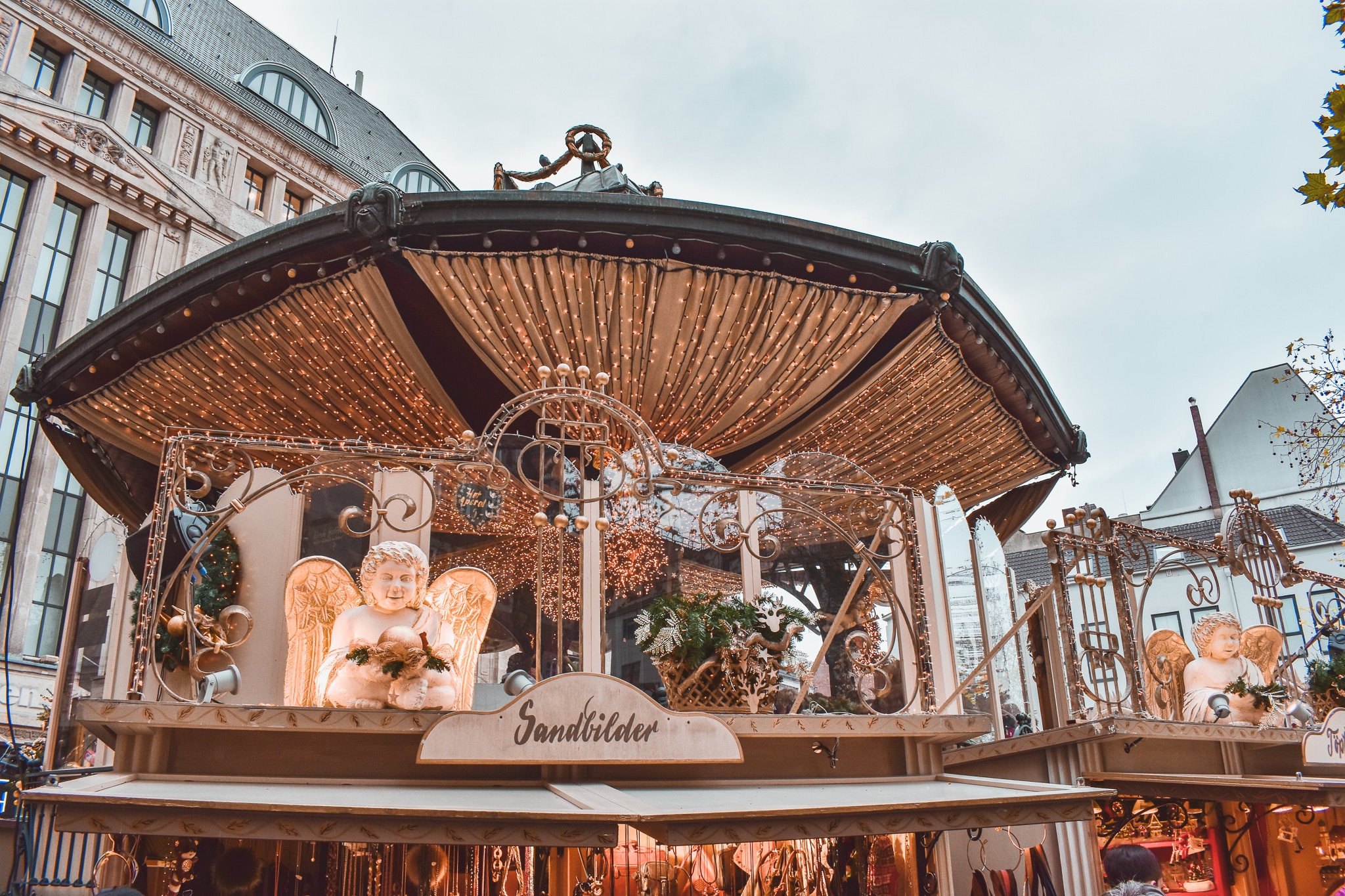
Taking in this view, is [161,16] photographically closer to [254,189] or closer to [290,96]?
[290,96]

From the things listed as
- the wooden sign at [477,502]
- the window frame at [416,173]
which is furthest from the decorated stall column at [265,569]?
the window frame at [416,173]

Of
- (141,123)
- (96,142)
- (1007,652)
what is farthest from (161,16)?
(1007,652)

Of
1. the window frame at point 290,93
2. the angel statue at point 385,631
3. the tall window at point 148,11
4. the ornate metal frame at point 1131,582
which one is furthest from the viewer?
the window frame at point 290,93

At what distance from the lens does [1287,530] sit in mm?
21438

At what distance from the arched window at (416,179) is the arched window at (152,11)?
270 inches

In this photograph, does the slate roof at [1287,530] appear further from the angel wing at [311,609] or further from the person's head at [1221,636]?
the angel wing at [311,609]

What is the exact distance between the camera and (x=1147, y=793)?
20.4ft

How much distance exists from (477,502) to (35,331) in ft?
67.3

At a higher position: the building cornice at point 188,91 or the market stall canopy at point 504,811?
the building cornice at point 188,91

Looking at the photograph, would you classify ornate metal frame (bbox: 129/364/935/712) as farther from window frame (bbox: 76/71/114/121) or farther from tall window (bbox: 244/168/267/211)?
tall window (bbox: 244/168/267/211)

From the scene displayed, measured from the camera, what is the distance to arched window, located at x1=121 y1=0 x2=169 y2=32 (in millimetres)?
24109

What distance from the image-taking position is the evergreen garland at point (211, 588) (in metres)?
4.87

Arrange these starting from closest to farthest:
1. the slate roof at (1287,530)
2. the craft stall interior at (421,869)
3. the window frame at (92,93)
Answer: the craft stall interior at (421,869) < the slate roof at (1287,530) < the window frame at (92,93)

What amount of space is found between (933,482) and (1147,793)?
327cm
